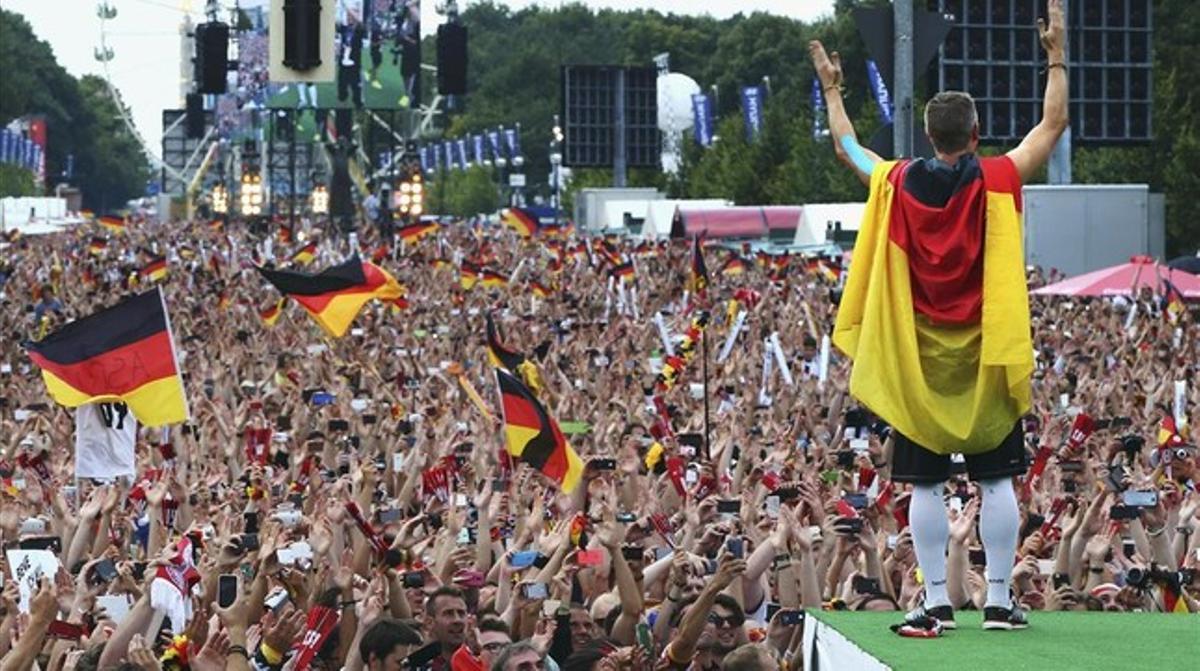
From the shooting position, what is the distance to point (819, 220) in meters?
55.5

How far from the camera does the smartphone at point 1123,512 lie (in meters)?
10.2

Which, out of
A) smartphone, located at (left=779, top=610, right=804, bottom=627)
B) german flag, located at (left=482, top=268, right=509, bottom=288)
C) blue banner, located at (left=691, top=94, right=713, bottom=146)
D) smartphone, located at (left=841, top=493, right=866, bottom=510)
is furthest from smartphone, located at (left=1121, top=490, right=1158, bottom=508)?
blue banner, located at (left=691, top=94, right=713, bottom=146)

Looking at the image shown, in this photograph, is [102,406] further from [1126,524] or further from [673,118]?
[673,118]

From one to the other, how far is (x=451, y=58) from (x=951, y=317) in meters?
35.2

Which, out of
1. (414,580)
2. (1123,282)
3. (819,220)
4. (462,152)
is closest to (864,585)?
(414,580)

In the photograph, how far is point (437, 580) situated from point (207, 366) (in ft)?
47.2

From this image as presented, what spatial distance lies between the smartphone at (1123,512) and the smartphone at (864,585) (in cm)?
101

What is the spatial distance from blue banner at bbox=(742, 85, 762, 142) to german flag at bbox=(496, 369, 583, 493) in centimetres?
6837

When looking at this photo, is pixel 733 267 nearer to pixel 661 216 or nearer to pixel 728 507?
pixel 661 216

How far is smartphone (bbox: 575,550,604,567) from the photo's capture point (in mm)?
10297

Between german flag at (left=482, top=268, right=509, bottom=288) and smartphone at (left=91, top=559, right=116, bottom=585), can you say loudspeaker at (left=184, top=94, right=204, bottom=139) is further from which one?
smartphone at (left=91, top=559, right=116, bottom=585)

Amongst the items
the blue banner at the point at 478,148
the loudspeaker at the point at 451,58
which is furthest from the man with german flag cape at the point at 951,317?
the blue banner at the point at 478,148

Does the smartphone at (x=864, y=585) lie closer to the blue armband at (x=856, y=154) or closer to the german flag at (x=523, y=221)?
the blue armband at (x=856, y=154)

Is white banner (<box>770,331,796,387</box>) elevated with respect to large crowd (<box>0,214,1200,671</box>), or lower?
elevated
